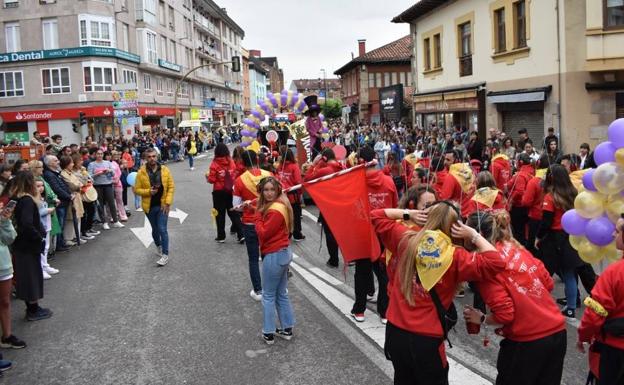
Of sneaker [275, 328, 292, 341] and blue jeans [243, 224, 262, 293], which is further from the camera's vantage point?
blue jeans [243, 224, 262, 293]

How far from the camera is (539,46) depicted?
1827 centimetres

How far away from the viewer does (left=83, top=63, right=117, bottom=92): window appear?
40250mm

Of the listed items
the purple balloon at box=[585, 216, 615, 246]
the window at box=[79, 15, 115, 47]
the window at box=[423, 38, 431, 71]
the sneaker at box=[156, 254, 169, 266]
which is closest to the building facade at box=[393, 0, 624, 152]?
the window at box=[423, 38, 431, 71]

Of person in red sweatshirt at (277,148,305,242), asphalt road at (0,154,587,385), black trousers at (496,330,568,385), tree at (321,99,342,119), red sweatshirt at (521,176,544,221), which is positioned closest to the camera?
black trousers at (496,330,568,385)

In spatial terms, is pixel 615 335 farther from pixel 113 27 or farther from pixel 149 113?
pixel 149 113

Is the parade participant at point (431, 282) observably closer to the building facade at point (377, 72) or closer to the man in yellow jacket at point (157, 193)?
the man in yellow jacket at point (157, 193)

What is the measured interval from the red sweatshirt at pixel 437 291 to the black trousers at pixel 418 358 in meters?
0.04

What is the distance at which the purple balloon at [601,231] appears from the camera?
421cm

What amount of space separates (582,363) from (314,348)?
2405 millimetres

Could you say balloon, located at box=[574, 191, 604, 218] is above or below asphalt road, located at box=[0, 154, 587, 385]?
above

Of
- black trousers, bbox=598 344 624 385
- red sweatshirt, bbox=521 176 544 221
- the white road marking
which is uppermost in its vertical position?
red sweatshirt, bbox=521 176 544 221

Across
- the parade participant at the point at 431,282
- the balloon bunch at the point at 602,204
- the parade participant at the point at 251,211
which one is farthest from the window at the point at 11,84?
the parade participant at the point at 431,282

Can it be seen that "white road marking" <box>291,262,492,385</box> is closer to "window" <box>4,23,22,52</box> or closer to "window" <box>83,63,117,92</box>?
"window" <box>83,63,117,92</box>

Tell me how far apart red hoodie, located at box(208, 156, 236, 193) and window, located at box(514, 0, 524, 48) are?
12680 mm
